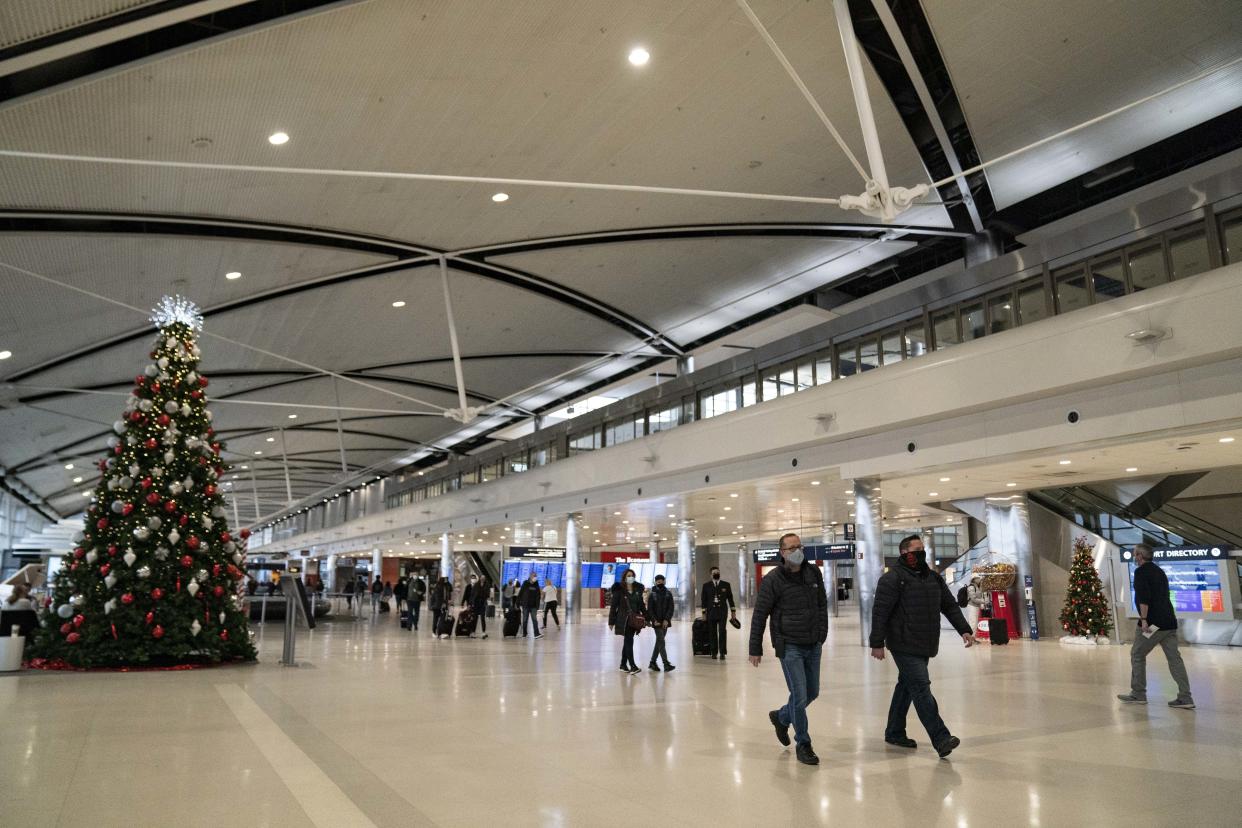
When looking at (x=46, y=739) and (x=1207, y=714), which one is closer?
(x=46, y=739)

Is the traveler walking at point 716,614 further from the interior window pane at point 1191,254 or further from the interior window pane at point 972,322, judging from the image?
the interior window pane at point 1191,254

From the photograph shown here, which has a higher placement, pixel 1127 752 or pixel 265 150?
pixel 265 150

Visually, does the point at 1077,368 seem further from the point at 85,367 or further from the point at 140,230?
the point at 85,367

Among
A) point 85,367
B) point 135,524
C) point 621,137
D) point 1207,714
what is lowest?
point 1207,714

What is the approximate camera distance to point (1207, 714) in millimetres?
8180

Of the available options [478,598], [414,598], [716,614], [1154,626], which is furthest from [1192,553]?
[414,598]

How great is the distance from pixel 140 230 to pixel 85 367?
32.1 feet

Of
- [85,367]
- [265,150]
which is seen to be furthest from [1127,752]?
[85,367]

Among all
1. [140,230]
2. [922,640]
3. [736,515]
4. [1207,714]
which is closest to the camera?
[922,640]

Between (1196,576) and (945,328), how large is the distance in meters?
8.46

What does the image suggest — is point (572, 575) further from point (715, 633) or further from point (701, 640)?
point (715, 633)

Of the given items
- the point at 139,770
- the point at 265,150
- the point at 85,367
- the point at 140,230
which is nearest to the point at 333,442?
the point at 85,367

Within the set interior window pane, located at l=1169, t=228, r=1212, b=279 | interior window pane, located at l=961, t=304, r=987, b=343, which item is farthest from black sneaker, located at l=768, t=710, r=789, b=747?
interior window pane, located at l=961, t=304, r=987, b=343

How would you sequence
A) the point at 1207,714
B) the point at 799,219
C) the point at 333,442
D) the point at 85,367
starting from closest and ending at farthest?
the point at 1207,714 → the point at 799,219 → the point at 85,367 → the point at 333,442
